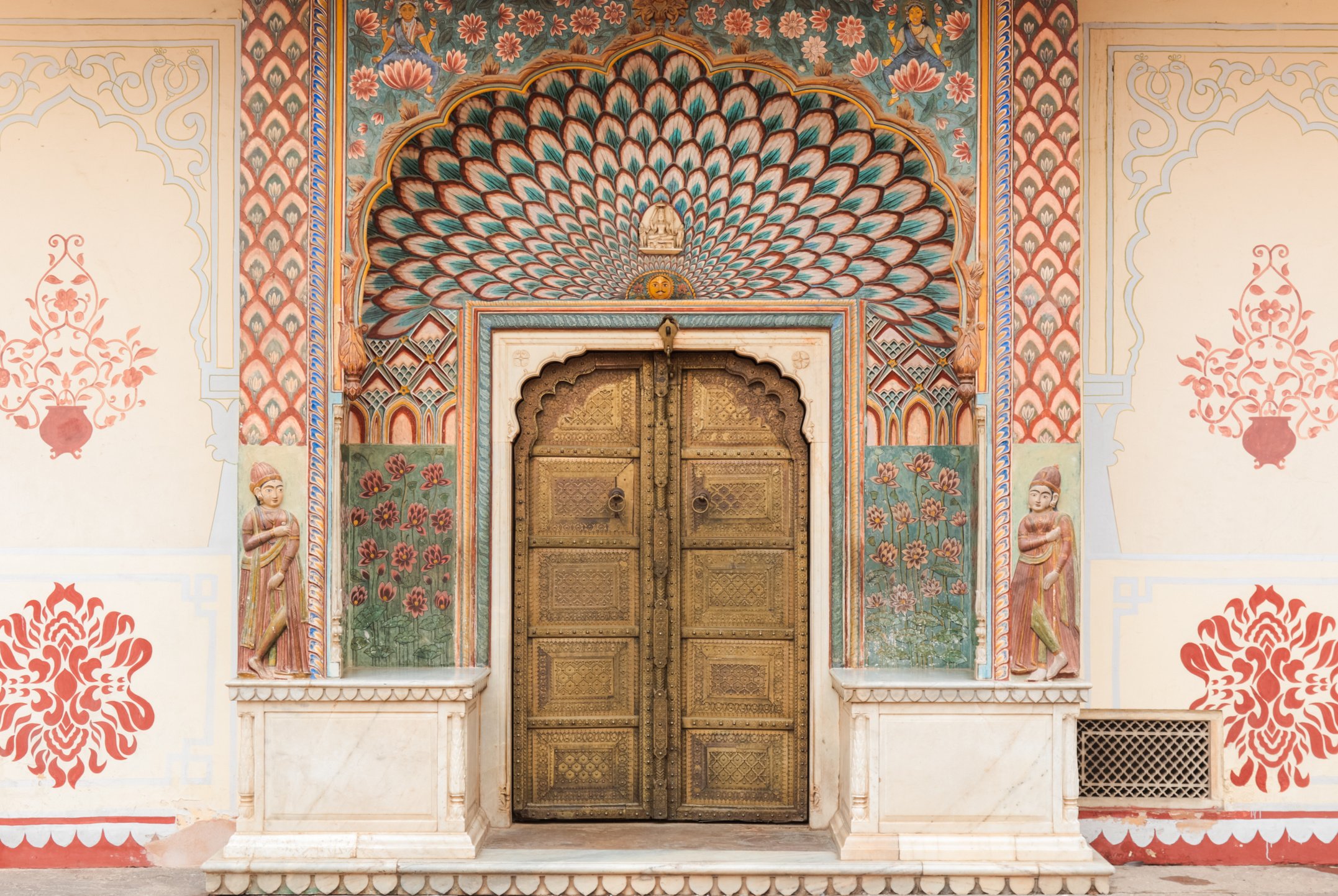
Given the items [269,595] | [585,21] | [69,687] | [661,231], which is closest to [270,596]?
[269,595]

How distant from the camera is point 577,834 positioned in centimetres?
503

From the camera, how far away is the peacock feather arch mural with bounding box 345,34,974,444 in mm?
5148

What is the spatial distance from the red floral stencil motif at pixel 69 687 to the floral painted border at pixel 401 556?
94 cm

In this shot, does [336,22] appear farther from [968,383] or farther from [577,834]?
[577,834]

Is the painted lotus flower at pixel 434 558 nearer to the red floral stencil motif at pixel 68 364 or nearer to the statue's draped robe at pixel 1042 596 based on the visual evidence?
the red floral stencil motif at pixel 68 364

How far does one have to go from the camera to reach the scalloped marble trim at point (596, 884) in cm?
457

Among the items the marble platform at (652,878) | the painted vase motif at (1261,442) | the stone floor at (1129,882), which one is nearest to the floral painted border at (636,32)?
the painted vase motif at (1261,442)

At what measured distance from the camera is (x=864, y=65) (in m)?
4.94

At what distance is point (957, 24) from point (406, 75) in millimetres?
2260

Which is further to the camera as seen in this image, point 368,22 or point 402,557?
point 402,557

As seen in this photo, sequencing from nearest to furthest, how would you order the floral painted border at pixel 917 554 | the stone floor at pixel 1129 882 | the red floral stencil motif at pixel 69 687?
the stone floor at pixel 1129 882, the red floral stencil motif at pixel 69 687, the floral painted border at pixel 917 554

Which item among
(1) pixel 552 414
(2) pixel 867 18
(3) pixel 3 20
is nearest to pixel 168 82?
(3) pixel 3 20

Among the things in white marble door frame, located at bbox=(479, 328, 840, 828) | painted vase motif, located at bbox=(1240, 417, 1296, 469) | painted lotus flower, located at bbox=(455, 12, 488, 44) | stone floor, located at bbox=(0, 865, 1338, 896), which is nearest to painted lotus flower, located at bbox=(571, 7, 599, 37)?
painted lotus flower, located at bbox=(455, 12, 488, 44)

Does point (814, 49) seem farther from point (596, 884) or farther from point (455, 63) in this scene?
point (596, 884)
